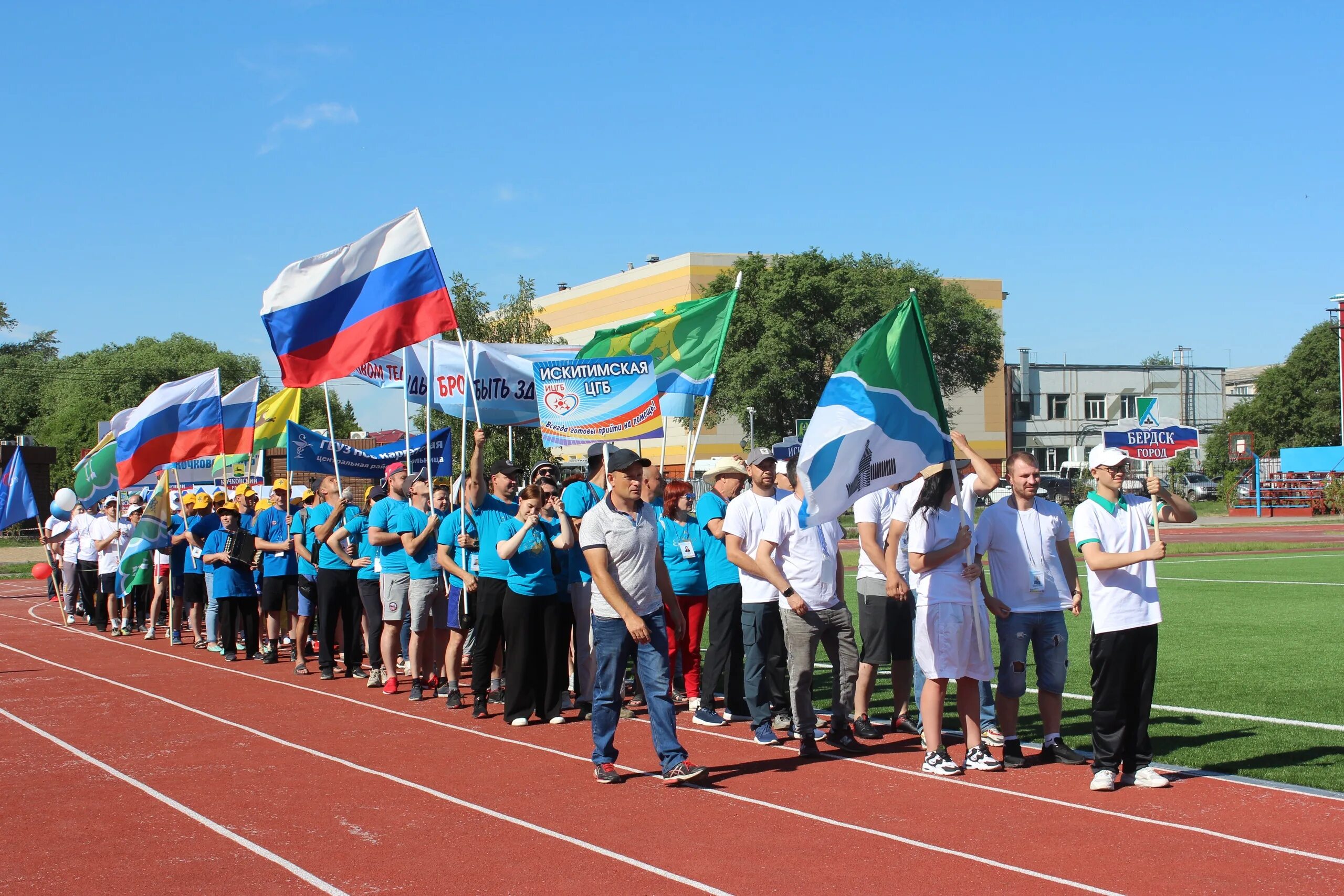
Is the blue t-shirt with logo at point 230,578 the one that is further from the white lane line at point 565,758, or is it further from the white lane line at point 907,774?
the white lane line at point 907,774

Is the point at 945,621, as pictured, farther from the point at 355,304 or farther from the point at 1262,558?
the point at 1262,558

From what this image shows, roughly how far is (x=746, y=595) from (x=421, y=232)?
5386mm

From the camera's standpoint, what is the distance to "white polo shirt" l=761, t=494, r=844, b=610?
8586 mm

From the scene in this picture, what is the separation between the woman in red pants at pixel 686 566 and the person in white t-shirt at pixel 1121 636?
378cm

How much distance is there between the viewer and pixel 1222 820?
258 inches

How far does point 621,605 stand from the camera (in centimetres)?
778

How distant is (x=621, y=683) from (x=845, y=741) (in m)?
1.80

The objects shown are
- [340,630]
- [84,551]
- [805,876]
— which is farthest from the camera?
[84,551]

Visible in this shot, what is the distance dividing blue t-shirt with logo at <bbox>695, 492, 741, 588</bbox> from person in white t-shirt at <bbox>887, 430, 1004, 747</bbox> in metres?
1.53

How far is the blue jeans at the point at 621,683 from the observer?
25.4 feet

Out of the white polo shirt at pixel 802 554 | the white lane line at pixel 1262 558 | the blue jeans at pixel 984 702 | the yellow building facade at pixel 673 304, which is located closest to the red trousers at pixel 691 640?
the white polo shirt at pixel 802 554

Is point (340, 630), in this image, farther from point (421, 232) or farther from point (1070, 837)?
point (1070, 837)

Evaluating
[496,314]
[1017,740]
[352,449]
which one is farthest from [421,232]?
[496,314]

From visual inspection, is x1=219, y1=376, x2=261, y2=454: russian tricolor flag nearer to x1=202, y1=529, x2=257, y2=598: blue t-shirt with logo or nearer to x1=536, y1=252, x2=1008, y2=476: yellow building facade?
x1=202, y1=529, x2=257, y2=598: blue t-shirt with logo
